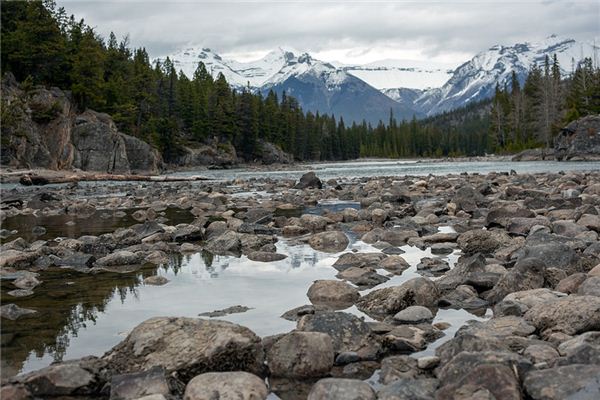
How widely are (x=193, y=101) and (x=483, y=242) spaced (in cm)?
8535

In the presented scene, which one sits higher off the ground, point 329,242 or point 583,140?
point 583,140

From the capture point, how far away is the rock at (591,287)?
544cm

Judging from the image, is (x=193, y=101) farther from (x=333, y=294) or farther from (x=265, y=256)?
(x=333, y=294)

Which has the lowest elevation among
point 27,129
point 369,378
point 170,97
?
point 369,378

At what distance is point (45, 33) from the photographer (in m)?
52.5

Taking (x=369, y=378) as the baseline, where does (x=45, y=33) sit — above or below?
above

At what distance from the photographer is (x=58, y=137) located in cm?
4641

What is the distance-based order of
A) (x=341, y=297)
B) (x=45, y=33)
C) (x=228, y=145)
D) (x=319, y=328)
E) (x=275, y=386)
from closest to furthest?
(x=275, y=386) → (x=319, y=328) → (x=341, y=297) → (x=45, y=33) → (x=228, y=145)

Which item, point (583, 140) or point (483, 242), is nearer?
point (483, 242)

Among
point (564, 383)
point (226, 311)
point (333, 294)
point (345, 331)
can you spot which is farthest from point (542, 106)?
point (564, 383)

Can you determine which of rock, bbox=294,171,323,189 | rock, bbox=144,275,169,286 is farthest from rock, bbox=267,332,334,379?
rock, bbox=294,171,323,189

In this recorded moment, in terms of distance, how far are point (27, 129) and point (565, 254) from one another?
142 feet

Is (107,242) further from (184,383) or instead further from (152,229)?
(184,383)

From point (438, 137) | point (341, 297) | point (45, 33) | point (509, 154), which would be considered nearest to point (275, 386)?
point (341, 297)
